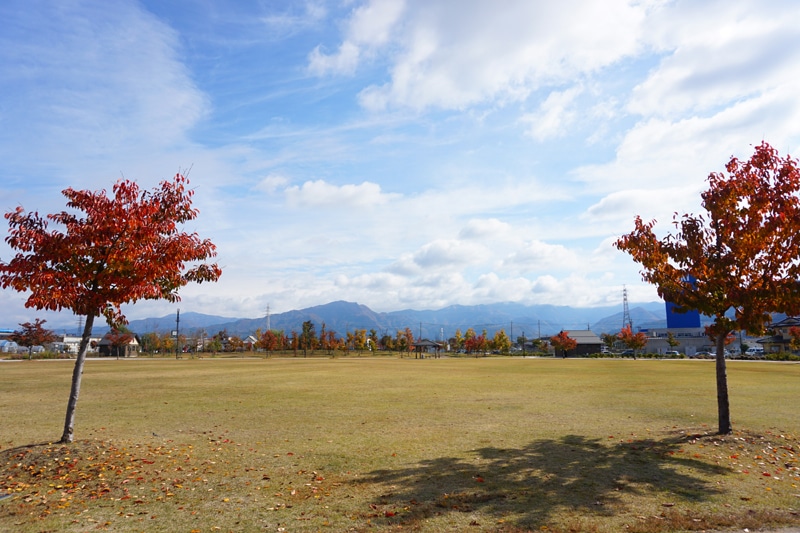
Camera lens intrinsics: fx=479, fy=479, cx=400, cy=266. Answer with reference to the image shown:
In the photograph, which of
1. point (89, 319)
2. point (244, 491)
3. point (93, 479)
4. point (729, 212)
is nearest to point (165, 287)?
point (89, 319)

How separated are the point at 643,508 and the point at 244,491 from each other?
6557mm

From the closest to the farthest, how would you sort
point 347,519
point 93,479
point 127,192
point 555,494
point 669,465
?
point 347,519 → point 555,494 → point 93,479 → point 669,465 → point 127,192

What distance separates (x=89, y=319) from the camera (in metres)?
11.5

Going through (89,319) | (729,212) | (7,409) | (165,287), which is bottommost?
(7,409)

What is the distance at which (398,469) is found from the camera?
382 inches

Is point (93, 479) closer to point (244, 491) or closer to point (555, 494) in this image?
point (244, 491)

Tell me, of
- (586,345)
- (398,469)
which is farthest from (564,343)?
(398,469)

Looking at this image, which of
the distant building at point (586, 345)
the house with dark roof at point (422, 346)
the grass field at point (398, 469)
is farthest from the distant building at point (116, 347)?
the distant building at point (586, 345)

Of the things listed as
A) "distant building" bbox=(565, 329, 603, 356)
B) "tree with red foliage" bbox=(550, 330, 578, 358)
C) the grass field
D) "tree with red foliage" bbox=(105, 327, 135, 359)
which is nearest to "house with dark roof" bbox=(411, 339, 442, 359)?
"tree with red foliage" bbox=(550, 330, 578, 358)

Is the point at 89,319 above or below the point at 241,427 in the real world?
above

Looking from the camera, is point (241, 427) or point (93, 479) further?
point (241, 427)

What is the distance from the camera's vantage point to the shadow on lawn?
7.35 meters

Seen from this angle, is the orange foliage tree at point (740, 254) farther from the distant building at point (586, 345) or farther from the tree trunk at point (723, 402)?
the distant building at point (586, 345)

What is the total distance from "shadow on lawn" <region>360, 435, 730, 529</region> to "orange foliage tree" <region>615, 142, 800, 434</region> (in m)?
3.62
